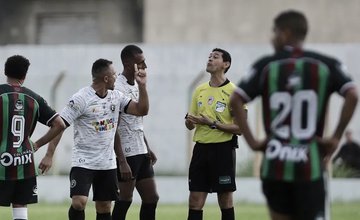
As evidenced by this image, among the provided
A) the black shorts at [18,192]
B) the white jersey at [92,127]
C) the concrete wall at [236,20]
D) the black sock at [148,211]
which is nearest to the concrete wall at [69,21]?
the concrete wall at [236,20]

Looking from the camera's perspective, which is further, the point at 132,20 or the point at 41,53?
the point at 132,20

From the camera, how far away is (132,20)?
111ft

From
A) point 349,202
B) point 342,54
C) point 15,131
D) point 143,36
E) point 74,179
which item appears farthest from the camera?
point 143,36

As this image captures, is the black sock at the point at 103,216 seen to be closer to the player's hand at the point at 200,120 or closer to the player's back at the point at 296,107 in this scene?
the player's hand at the point at 200,120

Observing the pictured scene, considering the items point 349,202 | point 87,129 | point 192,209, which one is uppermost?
point 87,129

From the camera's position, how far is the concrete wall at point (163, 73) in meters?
23.7

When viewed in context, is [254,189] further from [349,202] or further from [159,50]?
[159,50]

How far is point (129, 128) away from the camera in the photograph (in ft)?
39.9

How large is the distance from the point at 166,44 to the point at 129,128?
14138 millimetres

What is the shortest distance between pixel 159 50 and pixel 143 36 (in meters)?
8.10

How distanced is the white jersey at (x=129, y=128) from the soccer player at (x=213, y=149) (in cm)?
60

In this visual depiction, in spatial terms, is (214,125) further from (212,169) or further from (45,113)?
(45,113)

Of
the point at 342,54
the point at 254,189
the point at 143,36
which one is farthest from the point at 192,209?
the point at 143,36

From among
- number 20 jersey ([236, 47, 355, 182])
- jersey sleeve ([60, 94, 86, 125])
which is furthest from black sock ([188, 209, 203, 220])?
number 20 jersey ([236, 47, 355, 182])
